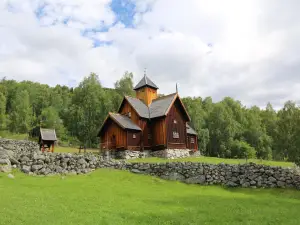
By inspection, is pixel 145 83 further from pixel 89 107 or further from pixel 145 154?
pixel 89 107

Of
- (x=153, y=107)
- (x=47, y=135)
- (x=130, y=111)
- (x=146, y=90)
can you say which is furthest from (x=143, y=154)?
(x=47, y=135)

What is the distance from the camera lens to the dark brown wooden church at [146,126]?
36375 millimetres

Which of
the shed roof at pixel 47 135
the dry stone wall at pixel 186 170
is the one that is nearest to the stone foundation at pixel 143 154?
the dry stone wall at pixel 186 170

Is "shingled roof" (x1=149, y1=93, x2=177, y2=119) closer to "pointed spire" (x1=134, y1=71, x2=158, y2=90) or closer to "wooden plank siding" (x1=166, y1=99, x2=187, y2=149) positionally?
"wooden plank siding" (x1=166, y1=99, x2=187, y2=149)

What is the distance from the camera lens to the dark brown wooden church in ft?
119

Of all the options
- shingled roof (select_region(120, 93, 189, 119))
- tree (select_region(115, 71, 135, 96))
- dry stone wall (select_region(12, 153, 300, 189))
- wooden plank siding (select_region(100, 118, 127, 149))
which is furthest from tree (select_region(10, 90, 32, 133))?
dry stone wall (select_region(12, 153, 300, 189))

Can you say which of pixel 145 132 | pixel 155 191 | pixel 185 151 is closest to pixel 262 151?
pixel 185 151

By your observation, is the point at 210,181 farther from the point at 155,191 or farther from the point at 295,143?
the point at 295,143

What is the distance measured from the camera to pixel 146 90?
42.4 metres

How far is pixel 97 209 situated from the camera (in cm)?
1298

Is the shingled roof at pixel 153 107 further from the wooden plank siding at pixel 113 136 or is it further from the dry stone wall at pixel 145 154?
the dry stone wall at pixel 145 154

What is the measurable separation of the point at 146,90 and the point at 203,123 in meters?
30.7

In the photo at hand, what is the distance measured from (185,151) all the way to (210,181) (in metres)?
16.8

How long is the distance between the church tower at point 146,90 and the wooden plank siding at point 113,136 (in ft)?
23.8
